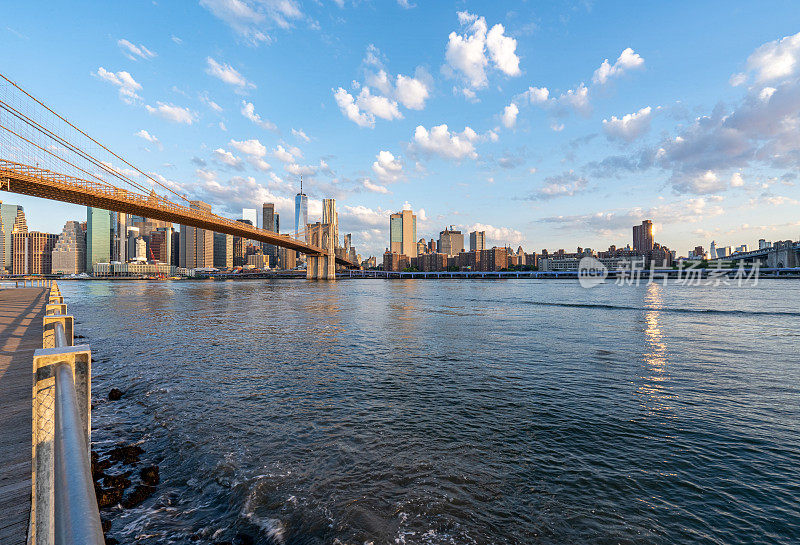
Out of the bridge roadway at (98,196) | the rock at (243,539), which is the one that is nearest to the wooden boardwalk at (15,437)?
the rock at (243,539)

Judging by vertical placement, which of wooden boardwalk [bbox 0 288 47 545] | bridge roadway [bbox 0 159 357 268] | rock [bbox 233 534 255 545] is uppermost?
bridge roadway [bbox 0 159 357 268]

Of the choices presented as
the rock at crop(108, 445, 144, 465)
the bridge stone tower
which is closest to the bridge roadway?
the rock at crop(108, 445, 144, 465)

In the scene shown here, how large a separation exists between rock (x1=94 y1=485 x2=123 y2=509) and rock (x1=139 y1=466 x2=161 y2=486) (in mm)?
459

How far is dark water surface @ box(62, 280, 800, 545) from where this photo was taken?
6.05 meters

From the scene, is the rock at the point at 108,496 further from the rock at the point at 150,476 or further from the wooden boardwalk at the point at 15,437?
the wooden boardwalk at the point at 15,437

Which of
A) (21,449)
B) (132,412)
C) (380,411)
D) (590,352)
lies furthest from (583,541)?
(590,352)

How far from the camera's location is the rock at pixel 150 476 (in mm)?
7136

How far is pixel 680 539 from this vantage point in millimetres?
5715

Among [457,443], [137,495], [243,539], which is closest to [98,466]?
[137,495]

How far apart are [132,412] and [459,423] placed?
31.9 ft

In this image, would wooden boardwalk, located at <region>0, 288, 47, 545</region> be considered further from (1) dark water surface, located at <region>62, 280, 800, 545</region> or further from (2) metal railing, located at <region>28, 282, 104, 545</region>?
(1) dark water surface, located at <region>62, 280, 800, 545</region>

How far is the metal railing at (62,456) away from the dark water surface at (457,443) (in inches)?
166

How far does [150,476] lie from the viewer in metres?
7.23

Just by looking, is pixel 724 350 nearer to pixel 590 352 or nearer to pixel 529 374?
pixel 590 352
